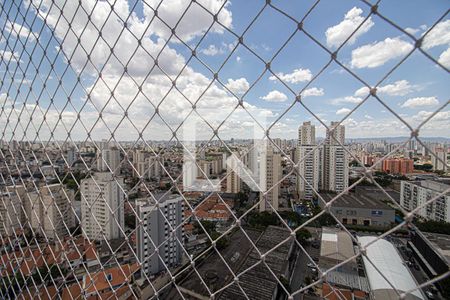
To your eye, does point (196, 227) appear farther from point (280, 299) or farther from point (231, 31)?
point (231, 31)

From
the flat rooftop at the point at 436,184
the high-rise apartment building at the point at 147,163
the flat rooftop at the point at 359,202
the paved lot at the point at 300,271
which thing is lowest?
the paved lot at the point at 300,271

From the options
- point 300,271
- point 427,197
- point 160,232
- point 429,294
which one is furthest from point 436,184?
point 160,232

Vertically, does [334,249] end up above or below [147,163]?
below

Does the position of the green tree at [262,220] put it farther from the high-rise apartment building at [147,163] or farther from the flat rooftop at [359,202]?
the high-rise apartment building at [147,163]

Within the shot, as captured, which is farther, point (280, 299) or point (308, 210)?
point (308, 210)

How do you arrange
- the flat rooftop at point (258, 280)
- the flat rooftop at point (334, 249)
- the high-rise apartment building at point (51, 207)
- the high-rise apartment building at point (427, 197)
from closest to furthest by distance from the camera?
the high-rise apartment building at point (51, 207) < the flat rooftop at point (258, 280) < the flat rooftop at point (334, 249) < the high-rise apartment building at point (427, 197)

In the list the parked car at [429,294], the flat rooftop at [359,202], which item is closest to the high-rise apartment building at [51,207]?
the parked car at [429,294]

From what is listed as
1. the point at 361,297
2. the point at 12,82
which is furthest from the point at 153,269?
the point at 12,82

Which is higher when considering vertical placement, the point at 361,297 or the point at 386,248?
the point at 386,248

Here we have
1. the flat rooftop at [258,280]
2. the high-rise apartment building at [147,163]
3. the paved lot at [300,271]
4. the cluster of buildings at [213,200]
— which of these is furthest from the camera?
the paved lot at [300,271]

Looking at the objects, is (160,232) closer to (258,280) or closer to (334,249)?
(258,280)

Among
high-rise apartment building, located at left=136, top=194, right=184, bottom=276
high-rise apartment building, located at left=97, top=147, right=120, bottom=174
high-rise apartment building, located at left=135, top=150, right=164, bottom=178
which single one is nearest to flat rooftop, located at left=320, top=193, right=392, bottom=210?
high-rise apartment building, located at left=136, top=194, right=184, bottom=276
